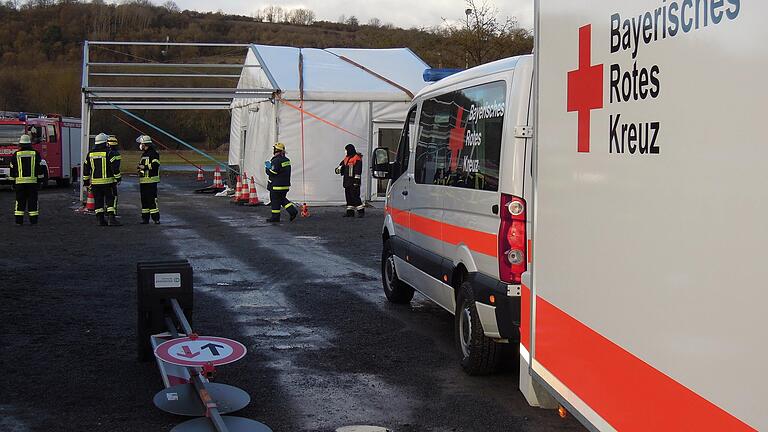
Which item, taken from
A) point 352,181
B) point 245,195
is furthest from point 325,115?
point 352,181

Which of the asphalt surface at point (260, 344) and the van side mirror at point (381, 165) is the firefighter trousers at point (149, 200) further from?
the van side mirror at point (381, 165)

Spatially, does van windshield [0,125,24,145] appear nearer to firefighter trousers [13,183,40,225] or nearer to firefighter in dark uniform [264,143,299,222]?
firefighter trousers [13,183,40,225]

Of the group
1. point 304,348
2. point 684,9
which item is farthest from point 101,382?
point 684,9

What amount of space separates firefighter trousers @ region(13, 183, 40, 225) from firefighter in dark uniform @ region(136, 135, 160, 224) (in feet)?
7.22

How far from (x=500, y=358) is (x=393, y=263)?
2.99 meters

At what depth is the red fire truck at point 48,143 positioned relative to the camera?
33.0 meters

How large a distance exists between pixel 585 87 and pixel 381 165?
20.5 feet

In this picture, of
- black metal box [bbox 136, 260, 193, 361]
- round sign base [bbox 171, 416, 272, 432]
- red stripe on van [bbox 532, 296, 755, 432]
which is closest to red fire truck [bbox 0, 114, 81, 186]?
black metal box [bbox 136, 260, 193, 361]

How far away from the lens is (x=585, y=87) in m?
3.64

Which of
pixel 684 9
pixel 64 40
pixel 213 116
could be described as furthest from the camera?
pixel 64 40

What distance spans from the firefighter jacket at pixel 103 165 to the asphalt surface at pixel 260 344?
2.99 meters

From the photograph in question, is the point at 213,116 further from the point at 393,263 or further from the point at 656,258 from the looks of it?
the point at 656,258

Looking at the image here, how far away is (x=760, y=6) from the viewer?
2.33 m

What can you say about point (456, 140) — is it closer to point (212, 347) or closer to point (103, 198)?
point (212, 347)
